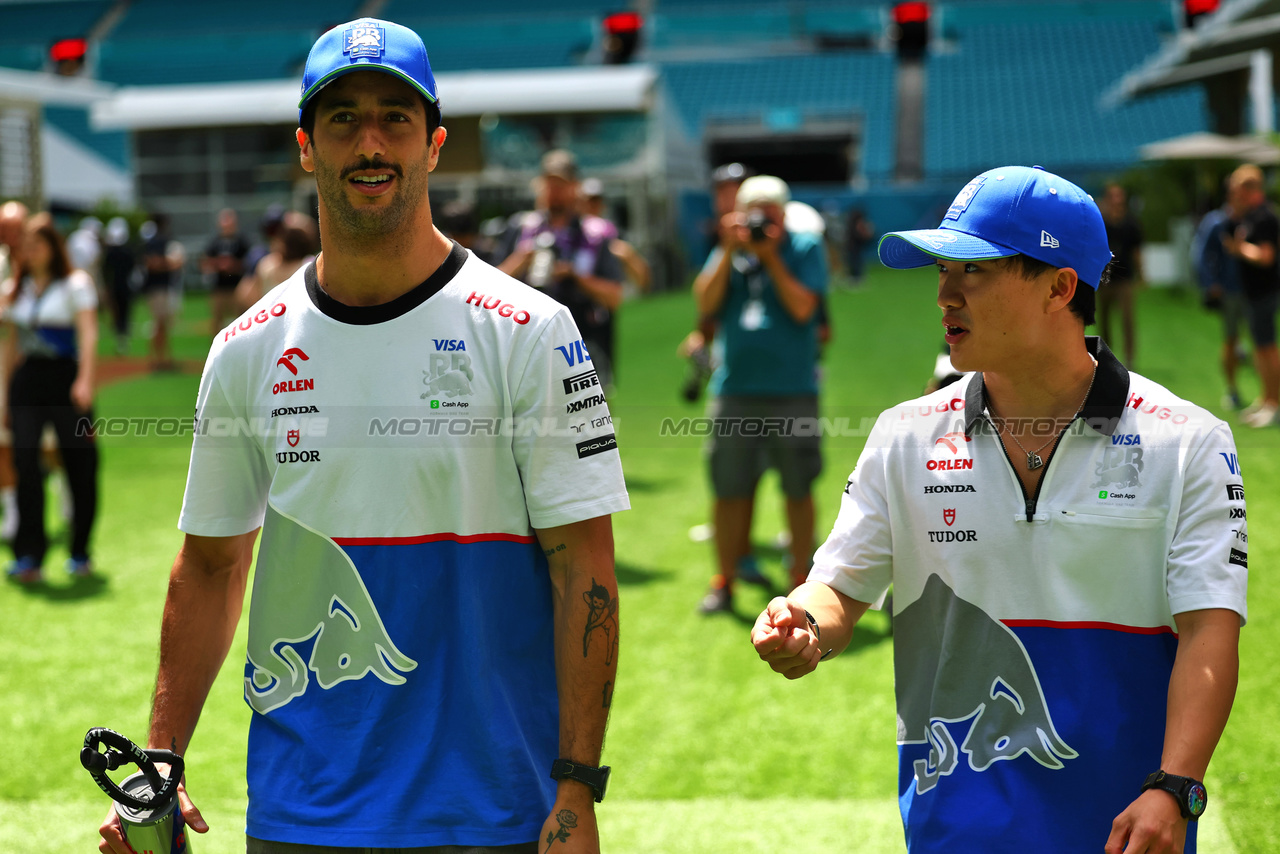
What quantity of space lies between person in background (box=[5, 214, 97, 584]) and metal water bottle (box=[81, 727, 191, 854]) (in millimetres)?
5398

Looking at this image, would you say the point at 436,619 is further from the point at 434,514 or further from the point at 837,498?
the point at 837,498

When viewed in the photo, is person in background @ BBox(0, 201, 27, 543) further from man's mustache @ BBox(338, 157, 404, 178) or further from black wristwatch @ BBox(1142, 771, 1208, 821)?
black wristwatch @ BBox(1142, 771, 1208, 821)

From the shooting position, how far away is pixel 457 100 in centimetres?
3062

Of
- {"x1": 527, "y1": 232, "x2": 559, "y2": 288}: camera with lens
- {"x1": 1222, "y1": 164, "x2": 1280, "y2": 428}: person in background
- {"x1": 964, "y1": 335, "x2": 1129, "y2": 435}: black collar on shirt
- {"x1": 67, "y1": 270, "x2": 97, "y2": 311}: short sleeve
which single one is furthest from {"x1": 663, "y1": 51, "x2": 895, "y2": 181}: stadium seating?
{"x1": 964, "y1": 335, "x2": 1129, "y2": 435}: black collar on shirt

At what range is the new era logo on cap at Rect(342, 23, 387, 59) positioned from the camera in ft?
7.09

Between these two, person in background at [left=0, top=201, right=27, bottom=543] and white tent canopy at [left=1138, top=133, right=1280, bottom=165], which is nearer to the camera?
person in background at [left=0, top=201, right=27, bottom=543]

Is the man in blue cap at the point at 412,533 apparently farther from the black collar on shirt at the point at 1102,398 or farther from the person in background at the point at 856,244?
the person in background at the point at 856,244

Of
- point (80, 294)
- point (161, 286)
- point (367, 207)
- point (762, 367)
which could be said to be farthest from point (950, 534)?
point (161, 286)

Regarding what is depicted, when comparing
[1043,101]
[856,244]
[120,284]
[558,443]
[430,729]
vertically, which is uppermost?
[1043,101]

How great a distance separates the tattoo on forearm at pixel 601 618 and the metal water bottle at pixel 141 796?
2.53ft

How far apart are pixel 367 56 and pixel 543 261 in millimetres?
5188

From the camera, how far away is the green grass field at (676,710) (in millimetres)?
4273

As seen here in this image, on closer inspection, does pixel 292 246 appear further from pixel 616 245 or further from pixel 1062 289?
pixel 1062 289

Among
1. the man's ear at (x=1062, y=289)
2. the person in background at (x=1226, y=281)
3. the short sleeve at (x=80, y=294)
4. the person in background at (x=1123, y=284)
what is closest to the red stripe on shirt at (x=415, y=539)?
the man's ear at (x=1062, y=289)
